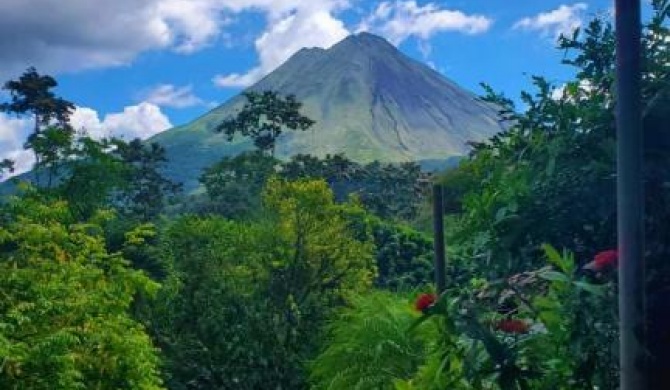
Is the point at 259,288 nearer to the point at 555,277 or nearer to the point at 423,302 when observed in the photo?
the point at 423,302

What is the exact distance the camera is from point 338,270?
82.2 feet

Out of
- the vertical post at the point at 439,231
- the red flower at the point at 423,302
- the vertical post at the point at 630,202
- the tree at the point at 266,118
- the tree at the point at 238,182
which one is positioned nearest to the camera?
the vertical post at the point at 630,202

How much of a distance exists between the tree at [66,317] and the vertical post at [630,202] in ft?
26.0

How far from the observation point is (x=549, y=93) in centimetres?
441

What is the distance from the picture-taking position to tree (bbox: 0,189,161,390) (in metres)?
10.8

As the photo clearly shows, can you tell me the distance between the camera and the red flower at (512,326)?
379cm

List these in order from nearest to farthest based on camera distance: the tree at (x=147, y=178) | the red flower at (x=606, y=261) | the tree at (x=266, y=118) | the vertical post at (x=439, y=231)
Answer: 1. the red flower at (x=606, y=261)
2. the vertical post at (x=439, y=231)
3. the tree at (x=266, y=118)
4. the tree at (x=147, y=178)

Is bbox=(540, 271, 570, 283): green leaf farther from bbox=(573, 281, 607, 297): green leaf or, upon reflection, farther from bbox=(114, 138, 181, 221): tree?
bbox=(114, 138, 181, 221): tree

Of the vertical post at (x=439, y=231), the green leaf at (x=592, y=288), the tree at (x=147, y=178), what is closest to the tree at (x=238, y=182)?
the tree at (x=147, y=178)

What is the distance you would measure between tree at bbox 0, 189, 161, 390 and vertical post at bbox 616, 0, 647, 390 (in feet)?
26.0

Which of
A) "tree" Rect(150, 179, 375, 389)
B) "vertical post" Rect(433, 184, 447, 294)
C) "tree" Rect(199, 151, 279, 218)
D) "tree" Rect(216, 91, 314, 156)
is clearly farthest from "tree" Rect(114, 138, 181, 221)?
"vertical post" Rect(433, 184, 447, 294)

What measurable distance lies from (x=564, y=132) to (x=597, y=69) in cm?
51

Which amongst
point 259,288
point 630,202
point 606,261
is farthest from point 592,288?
point 259,288

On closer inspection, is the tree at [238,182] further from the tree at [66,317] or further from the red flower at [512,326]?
the red flower at [512,326]
